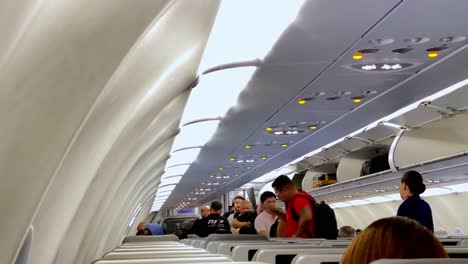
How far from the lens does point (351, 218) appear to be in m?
21.9

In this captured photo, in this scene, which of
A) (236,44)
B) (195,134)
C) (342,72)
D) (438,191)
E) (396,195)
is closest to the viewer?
(236,44)

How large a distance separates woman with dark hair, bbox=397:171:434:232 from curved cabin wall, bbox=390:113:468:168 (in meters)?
3.79

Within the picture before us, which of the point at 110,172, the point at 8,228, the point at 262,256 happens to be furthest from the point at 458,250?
the point at 110,172

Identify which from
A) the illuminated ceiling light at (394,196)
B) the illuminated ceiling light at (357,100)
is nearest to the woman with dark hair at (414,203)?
the illuminated ceiling light at (357,100)

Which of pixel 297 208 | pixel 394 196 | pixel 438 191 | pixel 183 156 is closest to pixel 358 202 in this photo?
pixel 394 196

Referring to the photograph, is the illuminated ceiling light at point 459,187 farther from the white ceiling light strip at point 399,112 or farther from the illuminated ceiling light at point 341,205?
the illuminated ceiling light at point 341,205

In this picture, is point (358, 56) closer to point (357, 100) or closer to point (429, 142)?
point (357, 100)

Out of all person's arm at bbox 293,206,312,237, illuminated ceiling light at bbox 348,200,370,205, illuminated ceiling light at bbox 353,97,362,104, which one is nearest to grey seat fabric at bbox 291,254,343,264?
person's arm at bbox 293,206,312,237

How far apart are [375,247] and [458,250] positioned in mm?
1907

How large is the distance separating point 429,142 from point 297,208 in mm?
4019

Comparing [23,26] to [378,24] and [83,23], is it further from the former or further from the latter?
[378,24]

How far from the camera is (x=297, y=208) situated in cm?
827

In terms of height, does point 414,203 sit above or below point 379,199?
below

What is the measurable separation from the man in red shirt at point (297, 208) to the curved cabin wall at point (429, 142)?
349 cm
